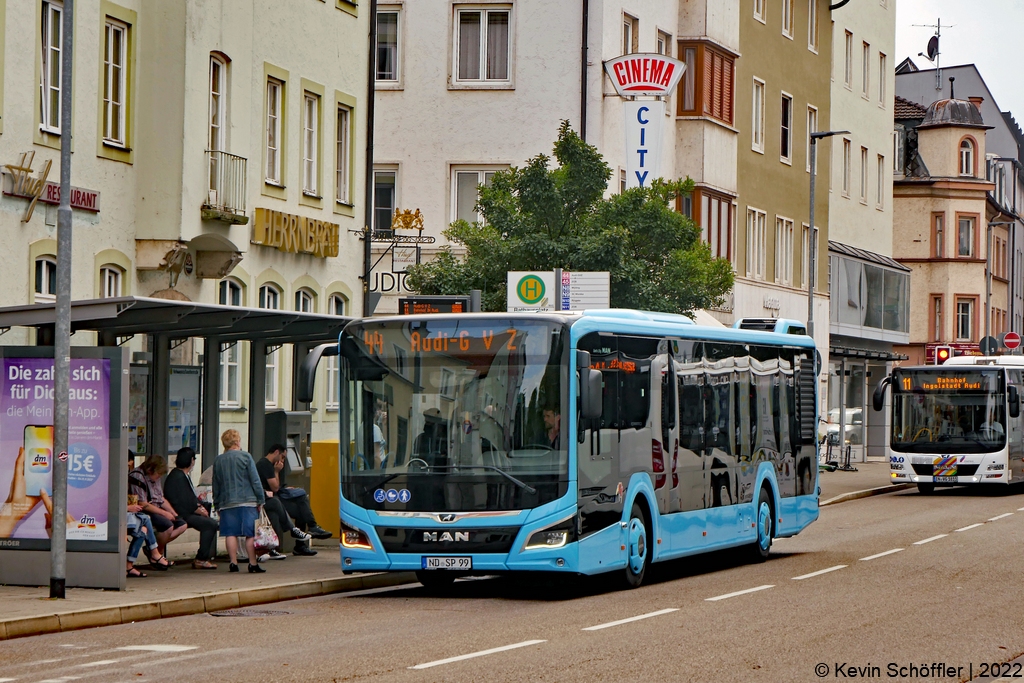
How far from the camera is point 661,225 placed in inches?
1240

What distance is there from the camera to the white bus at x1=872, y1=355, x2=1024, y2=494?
135ft

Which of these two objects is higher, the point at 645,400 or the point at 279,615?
the point at 645,400

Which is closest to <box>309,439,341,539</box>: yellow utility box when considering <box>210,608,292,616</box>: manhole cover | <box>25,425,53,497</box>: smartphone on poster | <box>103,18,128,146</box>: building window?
<box>25,425,53,497</box>: smartphone on poster

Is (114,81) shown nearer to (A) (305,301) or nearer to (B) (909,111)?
(A) (305,301)

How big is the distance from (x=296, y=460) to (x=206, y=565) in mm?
3198

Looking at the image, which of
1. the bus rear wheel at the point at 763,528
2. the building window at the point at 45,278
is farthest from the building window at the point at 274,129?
the bus rear wheel at the point at 763,528

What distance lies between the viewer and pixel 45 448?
1727 cm

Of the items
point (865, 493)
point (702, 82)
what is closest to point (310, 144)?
point (702, 82)

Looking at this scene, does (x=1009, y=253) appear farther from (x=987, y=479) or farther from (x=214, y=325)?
(x=214, y=325)

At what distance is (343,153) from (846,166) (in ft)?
106

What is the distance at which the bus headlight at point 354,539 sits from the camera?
57.9ft

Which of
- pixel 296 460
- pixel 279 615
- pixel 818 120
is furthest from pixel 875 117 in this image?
pixel 279 615

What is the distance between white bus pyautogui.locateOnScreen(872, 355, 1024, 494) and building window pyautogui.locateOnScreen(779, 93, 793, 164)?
41.4 feet

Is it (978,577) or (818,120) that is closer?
(978,577)
